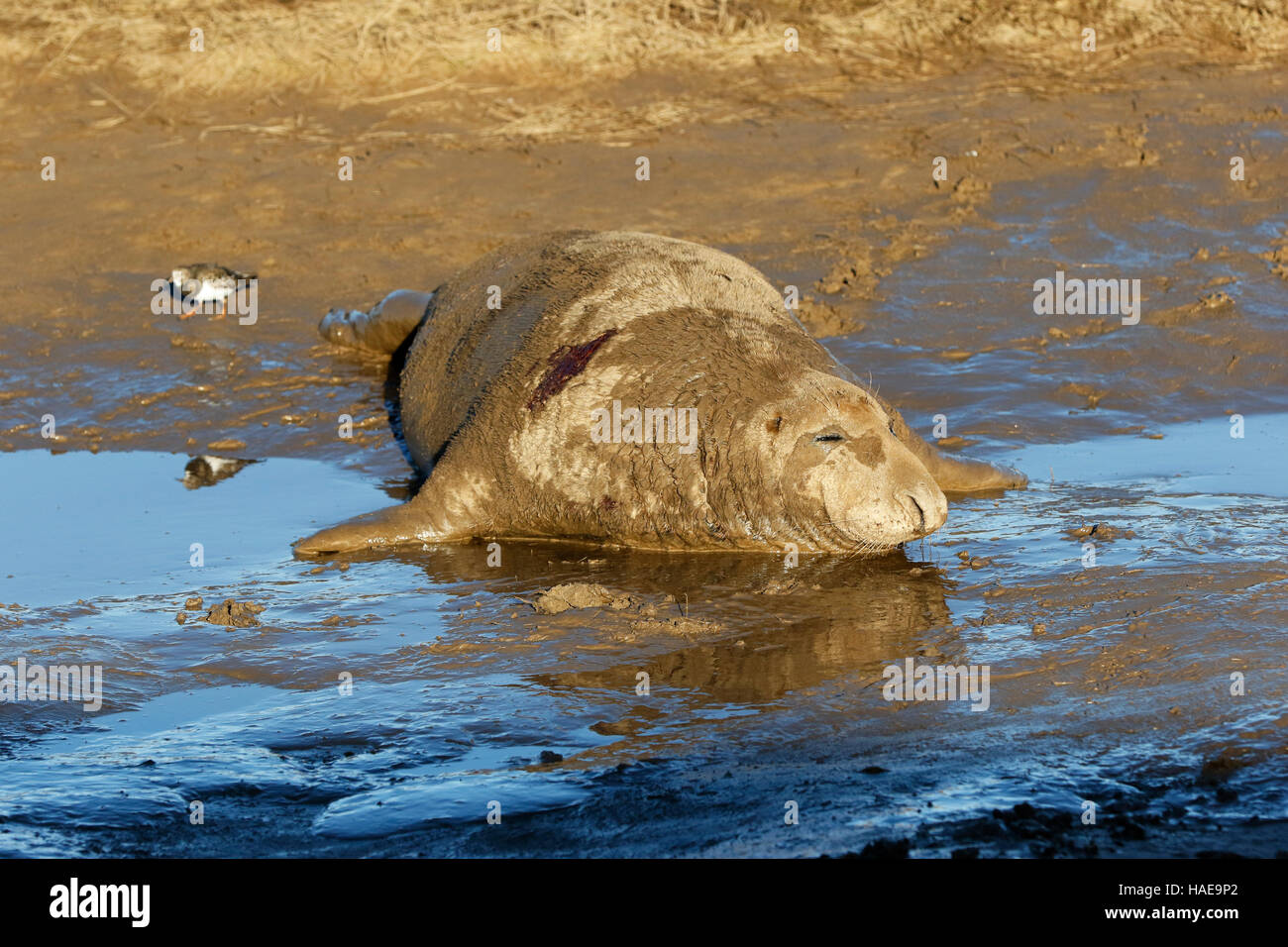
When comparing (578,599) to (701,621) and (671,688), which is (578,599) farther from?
(671,688)

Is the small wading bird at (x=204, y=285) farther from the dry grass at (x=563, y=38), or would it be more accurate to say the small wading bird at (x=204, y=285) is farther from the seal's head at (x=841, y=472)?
the seal's head at (x=841, y=472)

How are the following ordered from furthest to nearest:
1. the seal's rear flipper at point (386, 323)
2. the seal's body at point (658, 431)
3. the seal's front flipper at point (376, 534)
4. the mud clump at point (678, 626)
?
1. the seal's rear flipper at point (386, 323)
2. the seal's front flipper at point (376, 534)
3. the seal's body at point (658, 431)
4. the mud clump at point (678, 626)

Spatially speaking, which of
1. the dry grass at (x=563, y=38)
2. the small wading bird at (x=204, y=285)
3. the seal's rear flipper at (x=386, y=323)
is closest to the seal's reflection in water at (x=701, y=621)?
the seal's rear flipper at (x=386, y=323)

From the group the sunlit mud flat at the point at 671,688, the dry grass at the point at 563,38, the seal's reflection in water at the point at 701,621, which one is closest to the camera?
the sunlit mud flat at the point at 671,688

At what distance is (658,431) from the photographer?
6887 mm

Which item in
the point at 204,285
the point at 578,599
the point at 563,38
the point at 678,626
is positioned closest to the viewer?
the point at 678,626

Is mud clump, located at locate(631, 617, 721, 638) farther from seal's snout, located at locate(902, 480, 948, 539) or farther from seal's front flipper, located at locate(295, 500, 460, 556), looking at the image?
seal's front flipper, located at locate(295, 500, 460, 556)

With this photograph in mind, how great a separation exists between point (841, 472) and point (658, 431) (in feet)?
3.11

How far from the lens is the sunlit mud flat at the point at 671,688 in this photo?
4125mm

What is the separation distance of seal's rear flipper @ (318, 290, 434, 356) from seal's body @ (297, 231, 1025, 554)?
1713 millimetres

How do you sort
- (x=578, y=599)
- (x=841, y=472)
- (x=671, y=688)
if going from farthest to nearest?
(x=841, y=472)
(x=578, y=599)
(x=671, y=688)

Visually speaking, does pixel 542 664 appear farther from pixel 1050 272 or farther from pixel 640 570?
pixel 1050 272

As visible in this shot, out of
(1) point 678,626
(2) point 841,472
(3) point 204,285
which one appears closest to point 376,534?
(1) point 678,626
